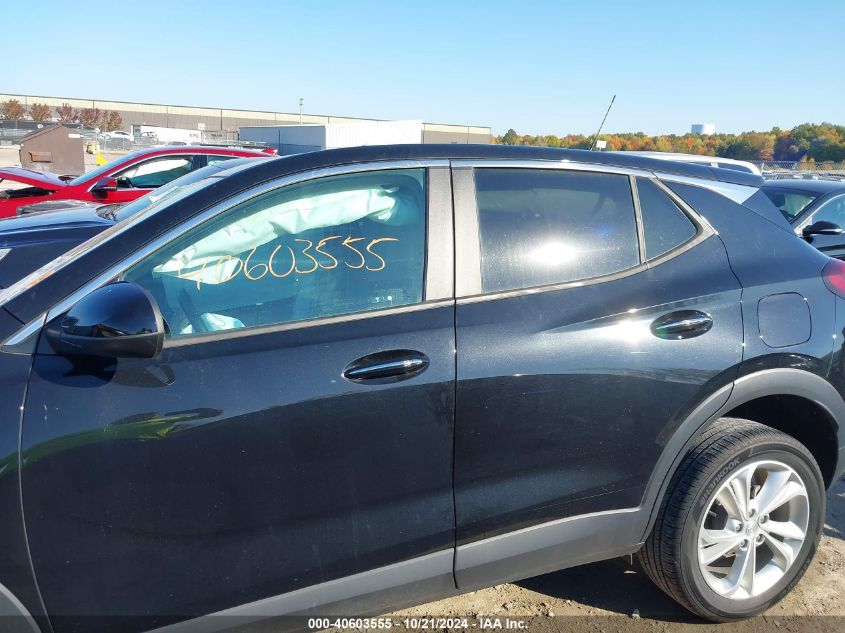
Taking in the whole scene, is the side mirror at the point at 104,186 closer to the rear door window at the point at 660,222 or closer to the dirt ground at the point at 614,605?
the dirt ground at the point at 614,605

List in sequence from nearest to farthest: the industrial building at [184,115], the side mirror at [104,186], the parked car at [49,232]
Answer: the parked car at [49,232] → the side mirror at [104,186] → the industrial building at [184,115]

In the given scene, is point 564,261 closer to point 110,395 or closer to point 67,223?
point 110,395

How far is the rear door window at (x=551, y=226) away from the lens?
7.78 ft

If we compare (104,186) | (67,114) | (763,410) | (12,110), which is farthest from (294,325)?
(67,114)

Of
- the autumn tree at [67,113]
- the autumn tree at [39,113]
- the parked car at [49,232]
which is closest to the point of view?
the parked car at [49,232]

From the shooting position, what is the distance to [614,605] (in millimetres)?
2879

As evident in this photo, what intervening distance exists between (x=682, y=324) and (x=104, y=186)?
22.7 feet

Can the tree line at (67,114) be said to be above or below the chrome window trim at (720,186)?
above

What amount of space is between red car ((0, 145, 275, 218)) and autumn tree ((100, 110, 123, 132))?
72.0 meters

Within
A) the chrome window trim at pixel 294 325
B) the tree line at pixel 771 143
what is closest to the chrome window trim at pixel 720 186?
the chrome window trim at pixel 294 325

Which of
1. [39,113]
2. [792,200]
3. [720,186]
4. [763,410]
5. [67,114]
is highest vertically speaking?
[67,114]

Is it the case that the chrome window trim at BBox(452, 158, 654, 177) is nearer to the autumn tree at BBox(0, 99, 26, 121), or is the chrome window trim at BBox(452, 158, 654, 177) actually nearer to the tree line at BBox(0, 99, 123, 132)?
the tree line at BBox(0, 99, 123, 132)

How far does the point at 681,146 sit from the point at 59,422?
2981cm

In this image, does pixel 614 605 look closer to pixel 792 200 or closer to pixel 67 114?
pixel 792 200
